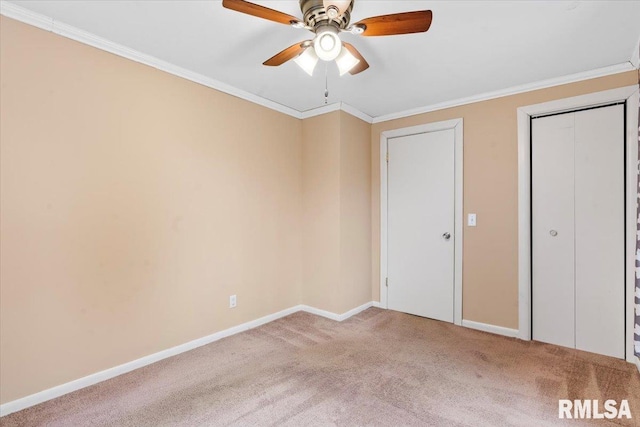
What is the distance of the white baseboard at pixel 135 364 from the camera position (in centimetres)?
187

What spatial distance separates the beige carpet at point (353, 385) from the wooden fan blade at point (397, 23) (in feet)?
6.94

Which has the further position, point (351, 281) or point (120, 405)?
point (351, 281)

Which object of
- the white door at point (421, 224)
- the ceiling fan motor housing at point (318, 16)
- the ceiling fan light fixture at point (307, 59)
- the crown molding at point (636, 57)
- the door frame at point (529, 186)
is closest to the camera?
the ceiling fan motor housing at point (318, 16)

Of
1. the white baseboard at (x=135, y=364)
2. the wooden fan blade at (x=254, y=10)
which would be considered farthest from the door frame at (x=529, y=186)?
the wooden fan blade at (x=254, y=10)

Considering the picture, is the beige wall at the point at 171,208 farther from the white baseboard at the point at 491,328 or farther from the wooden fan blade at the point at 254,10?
the wooden fan blade at the point at 254,10

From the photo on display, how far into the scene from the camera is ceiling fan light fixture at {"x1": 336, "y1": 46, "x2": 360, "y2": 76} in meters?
1.85

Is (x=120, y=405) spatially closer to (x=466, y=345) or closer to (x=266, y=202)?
(x=266, y=202)

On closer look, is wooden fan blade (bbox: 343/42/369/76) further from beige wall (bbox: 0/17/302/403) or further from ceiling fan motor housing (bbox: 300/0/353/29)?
beige wall (bbox: 0/17/302/403)

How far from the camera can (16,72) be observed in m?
1.85

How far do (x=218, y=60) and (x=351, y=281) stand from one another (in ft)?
8.29

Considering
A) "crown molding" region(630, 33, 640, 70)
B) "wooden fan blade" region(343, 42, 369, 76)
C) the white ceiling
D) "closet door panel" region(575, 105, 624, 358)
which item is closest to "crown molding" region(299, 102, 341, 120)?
the white ceiling

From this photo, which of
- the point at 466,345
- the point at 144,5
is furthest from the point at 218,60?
the point at 466,345

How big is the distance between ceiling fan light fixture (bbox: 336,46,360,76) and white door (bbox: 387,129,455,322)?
6.07 ft

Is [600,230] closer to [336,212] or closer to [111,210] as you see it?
[336,212]
